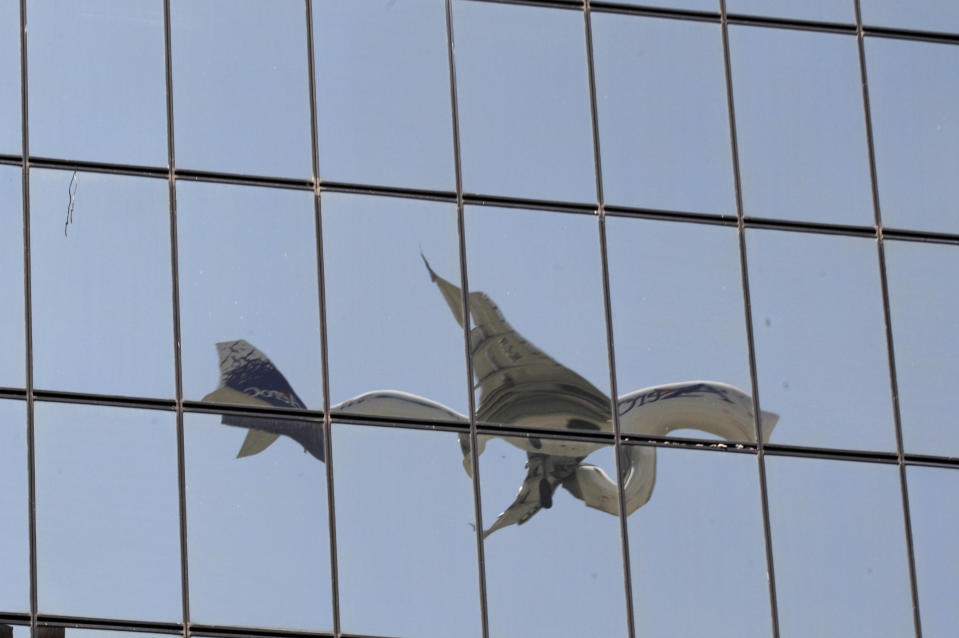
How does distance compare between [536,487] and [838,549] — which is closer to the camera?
[536,487]

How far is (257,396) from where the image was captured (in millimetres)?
24281

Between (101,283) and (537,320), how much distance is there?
14.1 feet

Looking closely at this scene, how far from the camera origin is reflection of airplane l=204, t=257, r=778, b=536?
79.8ft

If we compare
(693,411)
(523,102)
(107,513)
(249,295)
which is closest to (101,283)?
(249,295)

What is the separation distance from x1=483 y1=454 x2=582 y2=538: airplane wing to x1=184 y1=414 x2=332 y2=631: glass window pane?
174 centimetres

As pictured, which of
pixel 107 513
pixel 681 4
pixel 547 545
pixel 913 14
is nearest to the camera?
pixel 107 513

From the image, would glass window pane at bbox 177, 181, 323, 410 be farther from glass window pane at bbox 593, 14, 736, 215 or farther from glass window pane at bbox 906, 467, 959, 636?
glass window pane at bbox 906, 467, 959, 636

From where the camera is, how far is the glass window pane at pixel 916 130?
26.8m

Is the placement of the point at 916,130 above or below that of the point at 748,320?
above

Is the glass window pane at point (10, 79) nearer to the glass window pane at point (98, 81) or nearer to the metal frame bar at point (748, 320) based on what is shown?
the glass window pane at point (98, 81)

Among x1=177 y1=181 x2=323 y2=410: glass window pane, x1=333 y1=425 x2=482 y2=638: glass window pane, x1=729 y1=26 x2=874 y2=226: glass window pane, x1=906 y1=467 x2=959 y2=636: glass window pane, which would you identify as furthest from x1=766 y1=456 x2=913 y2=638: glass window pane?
x1=177 y1=181 x2=323 y2=410: glass window pane

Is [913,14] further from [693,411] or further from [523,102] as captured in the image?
[693,411]

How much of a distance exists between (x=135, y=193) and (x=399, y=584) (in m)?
4.58

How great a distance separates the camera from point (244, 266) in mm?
24625
